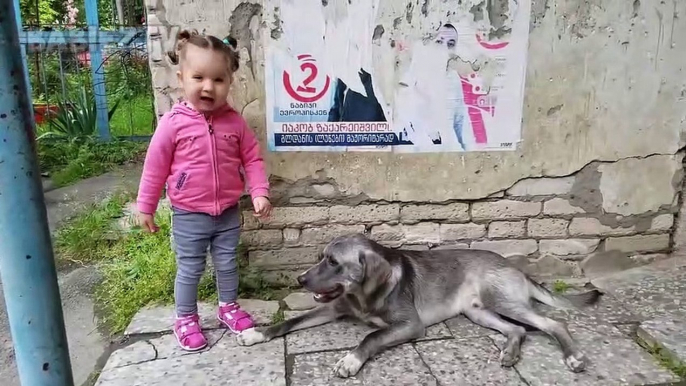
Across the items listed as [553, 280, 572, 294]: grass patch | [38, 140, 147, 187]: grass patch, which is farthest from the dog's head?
[38, 140, 147, 187]: grass patch

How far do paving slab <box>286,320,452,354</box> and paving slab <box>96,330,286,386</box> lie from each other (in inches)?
3.7

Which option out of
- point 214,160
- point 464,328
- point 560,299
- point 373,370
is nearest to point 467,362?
point 464,328

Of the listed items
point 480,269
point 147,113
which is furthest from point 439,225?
point 147,113

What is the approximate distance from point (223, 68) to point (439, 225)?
1.70 metres

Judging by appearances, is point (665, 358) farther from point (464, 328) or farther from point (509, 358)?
point (464, 328)

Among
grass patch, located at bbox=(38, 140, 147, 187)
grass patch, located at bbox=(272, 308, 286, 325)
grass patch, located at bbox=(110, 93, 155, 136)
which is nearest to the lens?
grass patch, located at bbox=(272, 308, 286, 325)

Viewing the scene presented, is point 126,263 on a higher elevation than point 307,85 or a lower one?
lower

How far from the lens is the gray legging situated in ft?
9.82

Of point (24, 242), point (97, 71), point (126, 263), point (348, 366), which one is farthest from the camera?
point (97, 71)

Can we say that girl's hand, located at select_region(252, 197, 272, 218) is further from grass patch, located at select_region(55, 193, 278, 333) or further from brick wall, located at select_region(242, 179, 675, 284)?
grass patch, located at select_region(55, 193, 278, 333)

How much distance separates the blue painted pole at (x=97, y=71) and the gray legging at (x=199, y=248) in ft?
15.5

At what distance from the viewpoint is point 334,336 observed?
313 cm

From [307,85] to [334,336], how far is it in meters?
1.43

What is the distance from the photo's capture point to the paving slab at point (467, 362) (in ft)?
8.97
